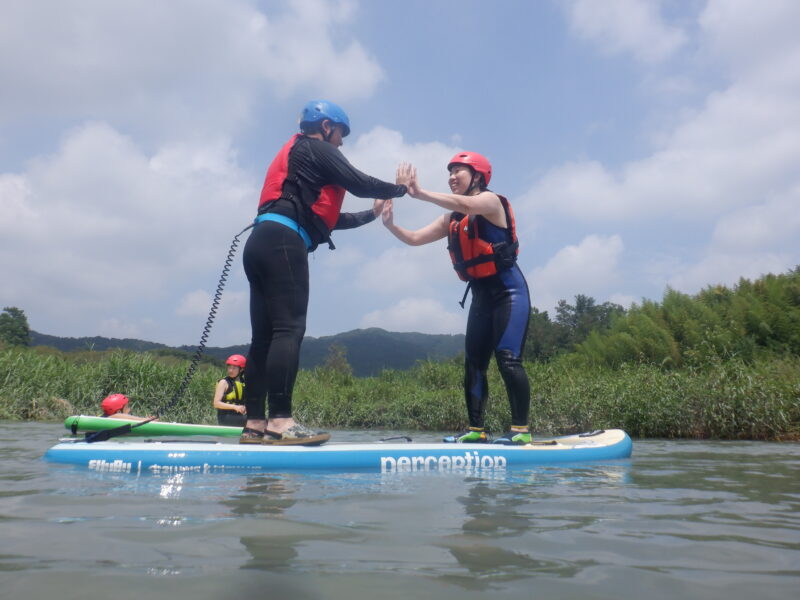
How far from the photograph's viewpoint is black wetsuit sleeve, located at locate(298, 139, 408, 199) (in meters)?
3.83

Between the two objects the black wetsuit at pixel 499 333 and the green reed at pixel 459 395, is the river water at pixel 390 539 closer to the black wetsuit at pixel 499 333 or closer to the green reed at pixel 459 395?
the black wetsuit at pixel 499 333

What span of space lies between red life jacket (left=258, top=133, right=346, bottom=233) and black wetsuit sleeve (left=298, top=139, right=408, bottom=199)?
9 cm

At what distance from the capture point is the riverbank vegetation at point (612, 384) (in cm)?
725

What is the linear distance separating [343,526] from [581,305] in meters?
42.6

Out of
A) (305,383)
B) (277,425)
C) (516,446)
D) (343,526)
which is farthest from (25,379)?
(343,526)

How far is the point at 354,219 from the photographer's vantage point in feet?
15.2

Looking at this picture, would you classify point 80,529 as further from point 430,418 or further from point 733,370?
point 430,418

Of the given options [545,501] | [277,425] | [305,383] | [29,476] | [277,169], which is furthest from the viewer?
[305,383]

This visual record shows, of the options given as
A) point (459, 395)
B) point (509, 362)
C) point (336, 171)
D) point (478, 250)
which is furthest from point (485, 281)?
point (459, 395)

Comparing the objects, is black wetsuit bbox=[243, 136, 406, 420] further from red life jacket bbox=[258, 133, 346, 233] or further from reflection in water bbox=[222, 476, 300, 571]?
reflection in water bbox=[222, 476, 300, 571]

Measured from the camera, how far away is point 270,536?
5.42ft

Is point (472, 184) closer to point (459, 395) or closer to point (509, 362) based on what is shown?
point (509, 362)

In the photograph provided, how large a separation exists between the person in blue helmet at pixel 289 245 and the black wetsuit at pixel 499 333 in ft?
3.36

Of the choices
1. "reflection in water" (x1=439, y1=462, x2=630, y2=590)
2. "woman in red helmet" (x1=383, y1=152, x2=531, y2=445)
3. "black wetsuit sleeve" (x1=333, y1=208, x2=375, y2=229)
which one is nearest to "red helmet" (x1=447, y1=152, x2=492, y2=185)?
"woman in red helmet" (x1=383, y1=152, x2=531, y2=445)
